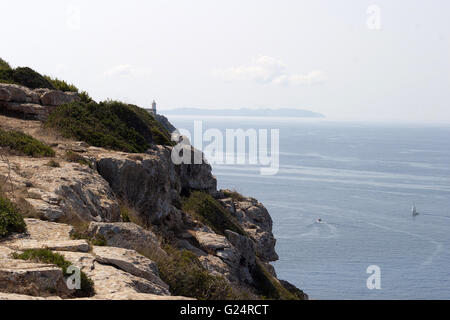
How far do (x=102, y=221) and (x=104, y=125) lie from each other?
12219mm

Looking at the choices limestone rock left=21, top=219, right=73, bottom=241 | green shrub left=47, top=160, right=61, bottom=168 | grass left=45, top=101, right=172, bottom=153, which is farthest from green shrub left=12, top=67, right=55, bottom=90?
limestone rock left=21, top=219, right=73, bottom=241

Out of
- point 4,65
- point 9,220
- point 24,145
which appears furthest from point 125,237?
point 4,65

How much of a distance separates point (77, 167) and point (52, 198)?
364cm

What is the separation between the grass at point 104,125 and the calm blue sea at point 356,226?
3942 cm

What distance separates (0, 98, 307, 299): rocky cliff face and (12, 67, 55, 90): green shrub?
10.1 feet

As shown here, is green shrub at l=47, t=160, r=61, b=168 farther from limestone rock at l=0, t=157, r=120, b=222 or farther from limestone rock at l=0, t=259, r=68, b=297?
limestone rock at l=0, t=259, r=68, b=297

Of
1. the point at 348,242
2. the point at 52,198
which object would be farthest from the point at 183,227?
the point at 348,242

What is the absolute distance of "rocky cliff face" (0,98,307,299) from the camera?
779cm

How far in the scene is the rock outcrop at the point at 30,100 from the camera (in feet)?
76.1

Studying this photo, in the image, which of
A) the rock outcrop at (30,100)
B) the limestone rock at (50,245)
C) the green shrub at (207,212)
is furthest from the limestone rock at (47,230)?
the green shrub at (207,212)

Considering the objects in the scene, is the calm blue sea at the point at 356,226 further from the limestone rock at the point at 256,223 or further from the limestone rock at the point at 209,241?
the limestone rock at the point at 209,241

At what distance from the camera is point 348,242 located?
81.9 meters

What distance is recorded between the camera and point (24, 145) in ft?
54.4
